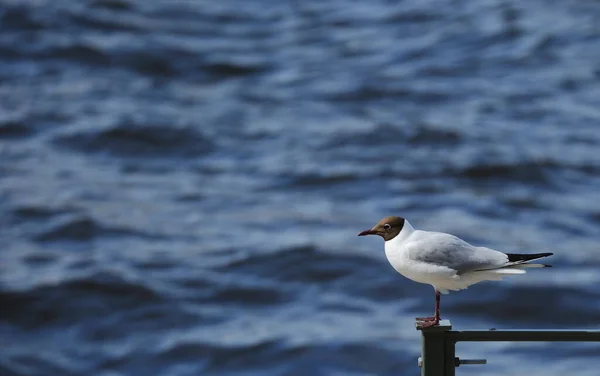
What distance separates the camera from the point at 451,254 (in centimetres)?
472

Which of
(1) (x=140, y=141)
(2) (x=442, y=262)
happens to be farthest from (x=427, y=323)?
(1) (x=140, y=141)

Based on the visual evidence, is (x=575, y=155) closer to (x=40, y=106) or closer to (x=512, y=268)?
(x=40, y=106)

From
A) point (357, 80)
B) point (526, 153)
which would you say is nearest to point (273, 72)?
point (357, 80)

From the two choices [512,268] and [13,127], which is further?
[13,127]

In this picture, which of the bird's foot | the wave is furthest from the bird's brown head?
the wave

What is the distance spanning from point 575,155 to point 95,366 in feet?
53.2

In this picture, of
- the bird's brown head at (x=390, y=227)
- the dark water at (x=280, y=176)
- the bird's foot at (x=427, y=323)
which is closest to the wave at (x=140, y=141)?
the dark water at (x=280, y=176)

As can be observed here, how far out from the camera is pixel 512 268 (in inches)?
181

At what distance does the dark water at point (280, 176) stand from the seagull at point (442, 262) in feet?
50.7

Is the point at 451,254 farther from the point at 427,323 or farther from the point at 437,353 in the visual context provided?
the point at 437,353

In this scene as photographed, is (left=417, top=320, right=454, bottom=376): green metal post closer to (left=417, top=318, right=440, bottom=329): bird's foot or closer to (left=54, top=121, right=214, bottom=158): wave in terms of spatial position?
(left=417, top=318, right=440, bottom=329): bird's foot

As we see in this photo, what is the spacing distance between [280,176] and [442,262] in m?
25.3

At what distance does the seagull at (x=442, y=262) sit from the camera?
4602 mm

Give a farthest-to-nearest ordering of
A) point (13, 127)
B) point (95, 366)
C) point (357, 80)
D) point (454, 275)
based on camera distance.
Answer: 1. point (357, 80)
2. point (13, 127)
3. point (95, 366)
4. point (454, 275)
